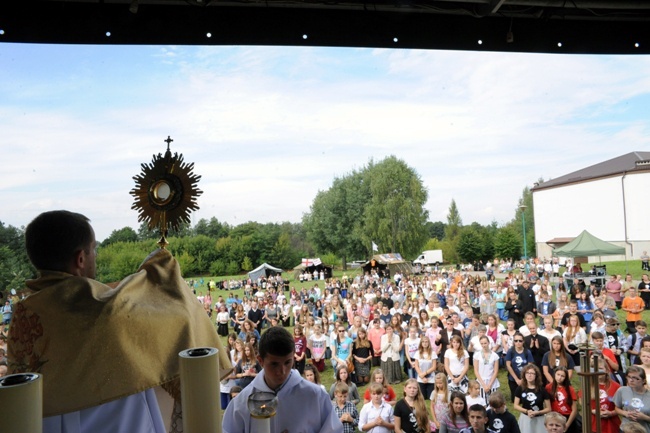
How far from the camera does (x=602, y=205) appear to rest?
3170 centimetres

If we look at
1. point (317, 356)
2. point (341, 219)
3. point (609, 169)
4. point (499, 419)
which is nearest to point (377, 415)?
point (499, 419)

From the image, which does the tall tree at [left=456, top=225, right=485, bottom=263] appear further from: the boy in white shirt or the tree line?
the boy in white shirt

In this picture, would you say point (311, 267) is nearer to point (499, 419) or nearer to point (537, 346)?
point (537, 346)

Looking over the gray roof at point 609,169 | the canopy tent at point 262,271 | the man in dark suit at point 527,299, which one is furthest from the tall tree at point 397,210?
the man in dark suit at point 527,299

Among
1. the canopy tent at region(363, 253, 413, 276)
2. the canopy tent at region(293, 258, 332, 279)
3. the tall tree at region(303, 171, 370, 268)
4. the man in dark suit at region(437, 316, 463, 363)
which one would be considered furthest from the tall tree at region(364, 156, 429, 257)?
the man in dark suit at region(437, 316, 463, 363)

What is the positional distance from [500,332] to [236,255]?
17.4 meters

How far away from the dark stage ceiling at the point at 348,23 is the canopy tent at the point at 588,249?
1344 cm

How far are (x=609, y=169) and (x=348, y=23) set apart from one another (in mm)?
33954

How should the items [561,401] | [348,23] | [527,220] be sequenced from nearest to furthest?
[348,23] < [561,401] < [527,220]

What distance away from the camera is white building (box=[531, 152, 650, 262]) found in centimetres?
2895

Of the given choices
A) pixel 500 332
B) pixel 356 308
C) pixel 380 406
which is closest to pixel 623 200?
pixel 356 308

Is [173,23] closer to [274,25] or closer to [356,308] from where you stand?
[274,25]

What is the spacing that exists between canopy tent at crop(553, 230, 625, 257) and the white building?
50.9 feet

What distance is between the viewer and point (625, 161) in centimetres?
3153
